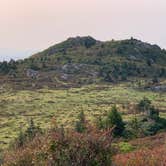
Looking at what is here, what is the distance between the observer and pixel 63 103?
14588 cm

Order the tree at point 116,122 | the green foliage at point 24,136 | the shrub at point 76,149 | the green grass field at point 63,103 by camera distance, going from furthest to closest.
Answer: the green grass field at point 63,103 → the tree at point 116,122 → the green foliage at point 24,136 → the shrub at point 76,149

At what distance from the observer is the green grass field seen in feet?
380

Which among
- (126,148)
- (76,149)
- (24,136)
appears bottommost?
A: (24,136)

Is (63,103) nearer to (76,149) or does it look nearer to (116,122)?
(116,122)

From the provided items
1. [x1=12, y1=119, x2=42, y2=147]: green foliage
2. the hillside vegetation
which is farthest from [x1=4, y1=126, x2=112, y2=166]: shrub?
[x1=12, y1=119, x2=42, y2=147]: green foliage

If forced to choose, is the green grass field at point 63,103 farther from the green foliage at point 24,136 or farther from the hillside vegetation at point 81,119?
the green foliage at point 24,136

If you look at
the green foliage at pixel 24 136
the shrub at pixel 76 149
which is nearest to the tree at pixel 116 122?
the green foliage at pixel 24 136

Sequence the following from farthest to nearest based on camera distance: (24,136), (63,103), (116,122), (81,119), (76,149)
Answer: (63,103)
(81,119)
(116,122)
(24,136)
(76,149)

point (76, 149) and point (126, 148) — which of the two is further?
point (126, 148)

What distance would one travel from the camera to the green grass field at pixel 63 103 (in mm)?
115938

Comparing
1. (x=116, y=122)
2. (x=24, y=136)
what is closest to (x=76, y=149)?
(x=24, y=136)

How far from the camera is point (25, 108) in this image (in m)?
140

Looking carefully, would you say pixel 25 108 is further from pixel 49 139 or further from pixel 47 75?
pixel 49 139

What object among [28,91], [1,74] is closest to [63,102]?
[28,91]
